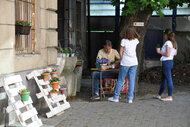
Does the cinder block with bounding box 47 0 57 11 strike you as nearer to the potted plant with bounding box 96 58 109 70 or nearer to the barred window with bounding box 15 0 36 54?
the barred window with bounding box 15 0 36 54

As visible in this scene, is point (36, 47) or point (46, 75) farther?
point (36, 47)

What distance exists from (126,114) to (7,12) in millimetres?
3162

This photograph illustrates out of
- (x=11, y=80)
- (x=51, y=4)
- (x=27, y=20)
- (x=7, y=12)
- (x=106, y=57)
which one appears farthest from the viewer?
(x=106, y=57)

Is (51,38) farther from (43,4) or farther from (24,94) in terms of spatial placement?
(24,94)

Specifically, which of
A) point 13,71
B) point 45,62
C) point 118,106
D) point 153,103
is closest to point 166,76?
point 153,103

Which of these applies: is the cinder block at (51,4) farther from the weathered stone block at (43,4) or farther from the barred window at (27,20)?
the barred window at (27,20)

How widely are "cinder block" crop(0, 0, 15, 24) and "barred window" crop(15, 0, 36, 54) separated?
60 centimetres

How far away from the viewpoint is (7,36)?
6652 mm

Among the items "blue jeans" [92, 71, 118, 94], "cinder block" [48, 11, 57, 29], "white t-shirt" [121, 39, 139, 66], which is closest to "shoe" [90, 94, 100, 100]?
"blue jeans" [92, 71, 118, 94]

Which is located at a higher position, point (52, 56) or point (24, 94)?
point (52, 56)

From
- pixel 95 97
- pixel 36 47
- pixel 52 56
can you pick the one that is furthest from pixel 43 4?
pixel 95 97

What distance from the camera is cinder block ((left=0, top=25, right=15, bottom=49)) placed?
6457mm

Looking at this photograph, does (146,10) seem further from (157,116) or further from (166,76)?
(157,116)

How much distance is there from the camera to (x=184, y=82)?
13.1 meters
